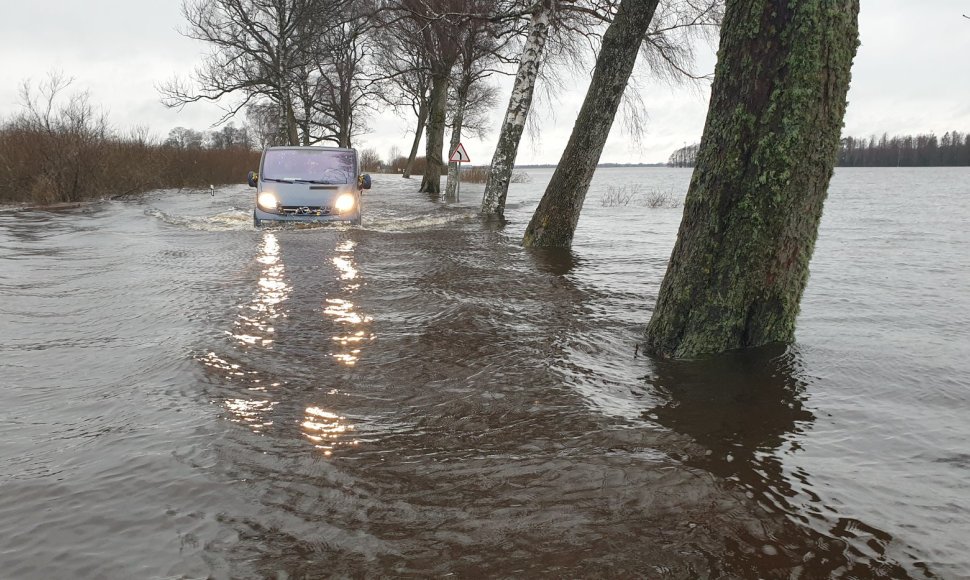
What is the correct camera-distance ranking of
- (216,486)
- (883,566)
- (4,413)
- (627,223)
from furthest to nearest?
(627,223), (4,413), (216,486), (883,566)

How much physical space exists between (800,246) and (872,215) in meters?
18.8

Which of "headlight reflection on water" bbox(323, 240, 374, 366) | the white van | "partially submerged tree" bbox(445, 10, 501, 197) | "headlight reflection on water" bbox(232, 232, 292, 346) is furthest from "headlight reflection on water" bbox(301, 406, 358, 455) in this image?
"partially submerged tree" bbox(445, 10, 501, 197)

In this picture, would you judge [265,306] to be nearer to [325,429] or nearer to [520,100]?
[325,429]

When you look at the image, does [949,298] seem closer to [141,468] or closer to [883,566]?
[883,566]

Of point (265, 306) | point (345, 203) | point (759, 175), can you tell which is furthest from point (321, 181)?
point (759, 175)

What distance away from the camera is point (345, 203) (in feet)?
38.0

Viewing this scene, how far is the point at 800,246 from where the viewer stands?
4.25 metres

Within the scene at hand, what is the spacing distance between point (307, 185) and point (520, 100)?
5.25m

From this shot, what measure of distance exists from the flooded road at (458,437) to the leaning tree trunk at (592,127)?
3344 mm

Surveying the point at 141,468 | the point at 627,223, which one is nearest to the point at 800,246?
the point at 141,468

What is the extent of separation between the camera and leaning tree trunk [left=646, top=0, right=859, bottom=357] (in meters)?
3.86

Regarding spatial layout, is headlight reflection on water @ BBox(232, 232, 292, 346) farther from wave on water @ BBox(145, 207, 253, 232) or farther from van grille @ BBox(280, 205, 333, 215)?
wave on water @ BBox(145, 207, 253, 232)

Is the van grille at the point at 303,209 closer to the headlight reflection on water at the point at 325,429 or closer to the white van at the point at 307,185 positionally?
the white van at the point at 307,185

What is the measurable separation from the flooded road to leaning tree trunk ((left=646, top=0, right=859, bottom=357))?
35 centimetres
